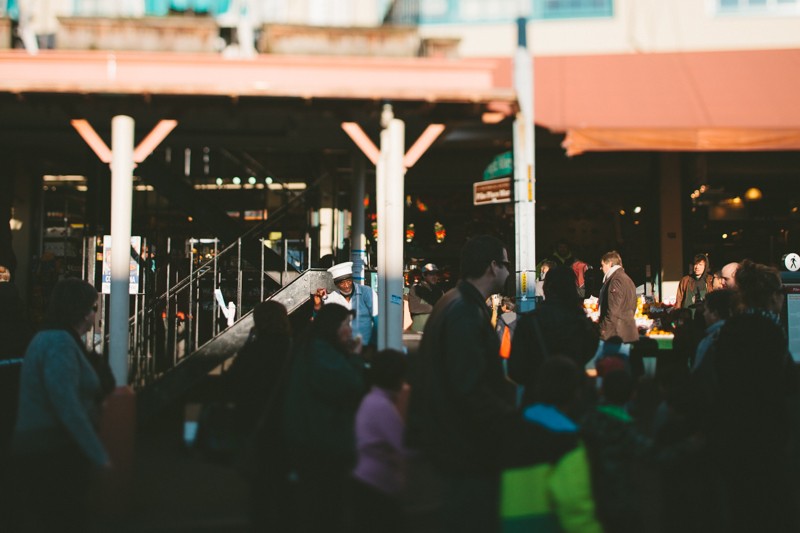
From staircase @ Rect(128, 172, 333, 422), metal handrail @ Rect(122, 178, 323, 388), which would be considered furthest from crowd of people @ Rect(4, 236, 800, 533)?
metal handrail @ Rect(122, 178, 323, 388)

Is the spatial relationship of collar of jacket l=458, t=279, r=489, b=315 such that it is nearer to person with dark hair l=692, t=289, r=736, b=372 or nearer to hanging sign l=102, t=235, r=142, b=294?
person with dark hair l=692, t=289, r=736, b=372

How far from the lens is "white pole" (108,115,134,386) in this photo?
301 inches

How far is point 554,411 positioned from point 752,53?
7820mm

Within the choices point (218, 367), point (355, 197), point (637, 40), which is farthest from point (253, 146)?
point (637, 40)

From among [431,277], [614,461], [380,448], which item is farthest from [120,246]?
[614,461]

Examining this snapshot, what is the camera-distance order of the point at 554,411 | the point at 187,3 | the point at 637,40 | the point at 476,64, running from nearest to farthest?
the point at 554,411 → the point at 476,64 → the point at 187,3 → the point at 637,40

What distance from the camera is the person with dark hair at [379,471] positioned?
4.54 metres

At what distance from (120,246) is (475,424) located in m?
4.97

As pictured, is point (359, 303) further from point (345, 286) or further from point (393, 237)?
point (393, 237)

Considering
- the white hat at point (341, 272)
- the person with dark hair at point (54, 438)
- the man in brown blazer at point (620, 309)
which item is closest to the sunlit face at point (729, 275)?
the man in brown blazer at point (620, 309)

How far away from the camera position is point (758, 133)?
888 cm

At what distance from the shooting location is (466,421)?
12.5ft

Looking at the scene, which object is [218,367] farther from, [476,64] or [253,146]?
[476,64]

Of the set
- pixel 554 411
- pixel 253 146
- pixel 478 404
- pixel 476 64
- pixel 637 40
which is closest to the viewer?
pixel 478 404
